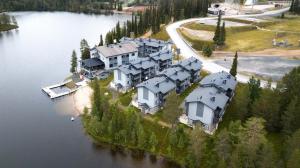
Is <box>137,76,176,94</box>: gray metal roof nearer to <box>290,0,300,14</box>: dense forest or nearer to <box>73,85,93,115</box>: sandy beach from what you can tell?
<box>73,85,93,115</box>: sandy beach

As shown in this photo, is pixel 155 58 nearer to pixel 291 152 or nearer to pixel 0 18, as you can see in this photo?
pixel 291 152

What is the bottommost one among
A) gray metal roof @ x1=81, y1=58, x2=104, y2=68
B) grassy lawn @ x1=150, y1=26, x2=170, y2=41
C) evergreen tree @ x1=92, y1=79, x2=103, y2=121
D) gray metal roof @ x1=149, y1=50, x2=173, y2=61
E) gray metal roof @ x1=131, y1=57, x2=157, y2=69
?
evergreen tree @ x1=92, y1=79, x2=103, y2=121

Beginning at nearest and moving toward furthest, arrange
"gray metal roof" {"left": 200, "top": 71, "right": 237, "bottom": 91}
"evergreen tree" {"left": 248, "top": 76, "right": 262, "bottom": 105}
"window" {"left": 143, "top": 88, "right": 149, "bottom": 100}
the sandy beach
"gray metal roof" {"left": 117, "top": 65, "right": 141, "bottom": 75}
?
"evergreen tree" {"left": 248, "top": 76, "right": 262, "bottom": 105}, "gray metal roof" {"left": 200, "top": 71, "right": 237, "bottom": 91}, "window" {"left": 143, "top": 88, "right": 149, "bottom": 100}, the sandy beach, "gray metal roof" {"left": 117, "top": 65, "right": 141, "bottom": 75}

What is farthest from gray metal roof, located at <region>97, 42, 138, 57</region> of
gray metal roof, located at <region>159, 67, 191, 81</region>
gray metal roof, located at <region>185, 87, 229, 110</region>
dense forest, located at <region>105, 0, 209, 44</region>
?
gray metal roof, located at <region>185, 87, 229, 110</region>

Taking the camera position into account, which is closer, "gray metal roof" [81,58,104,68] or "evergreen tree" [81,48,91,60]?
"gray metal roof" [81,58,104,68]

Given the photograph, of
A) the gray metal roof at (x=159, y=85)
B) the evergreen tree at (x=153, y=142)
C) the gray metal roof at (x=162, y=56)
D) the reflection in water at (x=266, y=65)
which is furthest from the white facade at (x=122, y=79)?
the reflection in water at (x=266, y=65)

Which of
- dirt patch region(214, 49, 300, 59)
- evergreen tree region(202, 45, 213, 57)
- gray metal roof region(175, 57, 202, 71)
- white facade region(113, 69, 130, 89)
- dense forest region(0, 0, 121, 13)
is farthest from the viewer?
dense forest region(0, 0, 121, 13)
